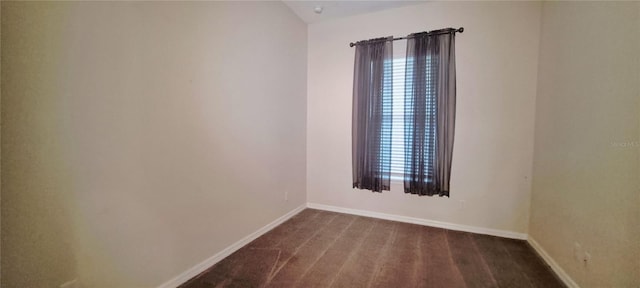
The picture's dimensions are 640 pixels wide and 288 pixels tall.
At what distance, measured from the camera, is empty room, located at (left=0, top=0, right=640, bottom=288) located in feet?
3.97

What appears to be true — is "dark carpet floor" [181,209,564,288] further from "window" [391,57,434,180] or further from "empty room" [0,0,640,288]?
"window" [391,57,434,180]

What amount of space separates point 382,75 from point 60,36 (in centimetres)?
289

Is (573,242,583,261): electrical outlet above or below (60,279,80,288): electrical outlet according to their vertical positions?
below

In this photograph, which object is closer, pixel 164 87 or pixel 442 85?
pixel 164 87

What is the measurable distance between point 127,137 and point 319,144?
7.94 feet

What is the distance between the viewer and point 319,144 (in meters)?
3.55

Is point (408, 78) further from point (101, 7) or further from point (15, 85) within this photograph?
point (15, 85)

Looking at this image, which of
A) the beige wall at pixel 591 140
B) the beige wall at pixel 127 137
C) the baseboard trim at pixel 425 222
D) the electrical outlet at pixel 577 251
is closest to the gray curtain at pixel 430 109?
the baseboard trim at pixel 425 222

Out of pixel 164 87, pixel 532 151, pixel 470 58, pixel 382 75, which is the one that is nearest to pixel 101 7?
pixel 164 87

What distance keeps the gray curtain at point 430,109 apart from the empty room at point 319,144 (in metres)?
0.02

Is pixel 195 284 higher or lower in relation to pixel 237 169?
lower

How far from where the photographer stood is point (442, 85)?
276cm

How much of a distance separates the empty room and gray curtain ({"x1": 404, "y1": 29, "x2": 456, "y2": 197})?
0.08ft

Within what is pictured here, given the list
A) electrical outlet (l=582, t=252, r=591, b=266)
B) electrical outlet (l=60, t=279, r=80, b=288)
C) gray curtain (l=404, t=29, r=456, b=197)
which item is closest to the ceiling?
gray curtain (l=404, t=29, r=456, b=197)
